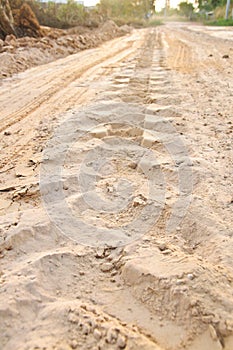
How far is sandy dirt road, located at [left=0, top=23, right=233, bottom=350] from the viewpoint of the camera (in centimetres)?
122

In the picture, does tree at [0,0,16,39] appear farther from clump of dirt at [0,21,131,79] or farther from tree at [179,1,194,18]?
tree at [179,1,194,18]

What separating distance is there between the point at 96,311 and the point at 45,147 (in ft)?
5.71

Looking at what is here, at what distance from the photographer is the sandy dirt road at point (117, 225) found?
1.22m

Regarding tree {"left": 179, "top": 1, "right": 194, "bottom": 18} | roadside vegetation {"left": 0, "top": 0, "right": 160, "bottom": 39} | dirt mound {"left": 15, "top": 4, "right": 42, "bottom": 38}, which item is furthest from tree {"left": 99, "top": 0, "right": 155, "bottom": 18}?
dirt mound {"left": 15, "top": 4, "right": 42, "bottom": 38}

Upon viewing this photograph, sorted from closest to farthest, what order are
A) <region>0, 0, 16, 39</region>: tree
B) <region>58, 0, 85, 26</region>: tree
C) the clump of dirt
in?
1. the clump of dirt
2. <region>0, 0, 16, 39</region>: tree
3. <region>58, 0, 85, 26</region>: tree

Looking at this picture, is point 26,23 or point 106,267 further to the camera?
point 26,23

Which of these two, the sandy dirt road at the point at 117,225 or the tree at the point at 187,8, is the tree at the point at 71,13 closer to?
the sandy dirt road at the point at 117,225

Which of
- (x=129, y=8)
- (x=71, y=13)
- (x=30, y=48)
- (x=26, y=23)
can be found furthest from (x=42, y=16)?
(x=129, y=8)

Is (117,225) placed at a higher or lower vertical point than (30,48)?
lower

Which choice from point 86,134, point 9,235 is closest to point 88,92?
point 86,134

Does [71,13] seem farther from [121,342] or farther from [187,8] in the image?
[187,8]

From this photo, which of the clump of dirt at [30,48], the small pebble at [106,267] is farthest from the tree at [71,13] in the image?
the small pebble at [106,267]

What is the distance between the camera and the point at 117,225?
183 cm

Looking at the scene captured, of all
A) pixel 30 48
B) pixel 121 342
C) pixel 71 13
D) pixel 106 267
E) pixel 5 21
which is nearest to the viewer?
pixel 121 342
